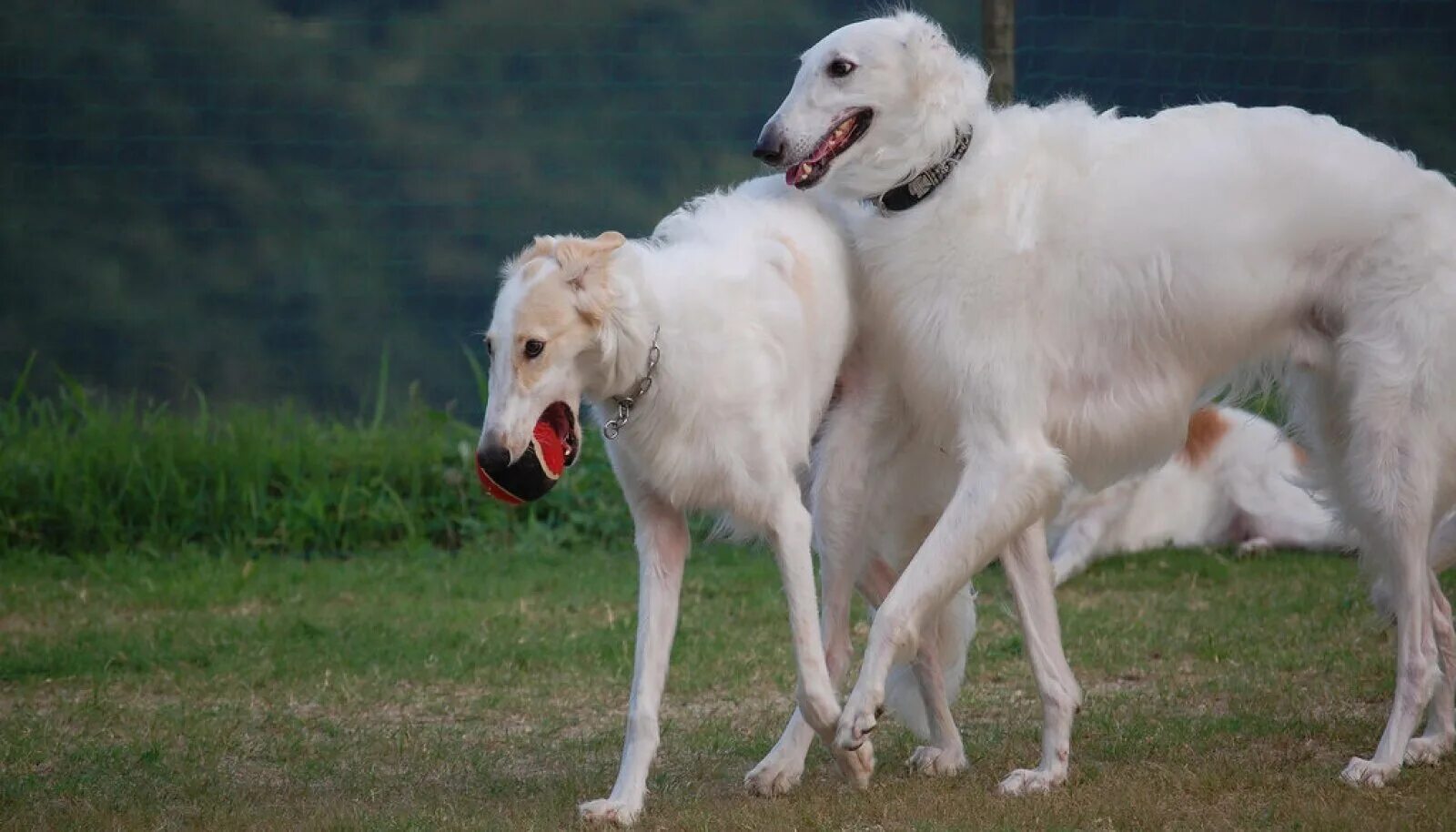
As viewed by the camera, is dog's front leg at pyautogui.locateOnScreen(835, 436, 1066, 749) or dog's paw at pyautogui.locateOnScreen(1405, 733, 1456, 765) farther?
dog's paw at pyautogui.locateOnScreen(1405, 733, 1456, 765)

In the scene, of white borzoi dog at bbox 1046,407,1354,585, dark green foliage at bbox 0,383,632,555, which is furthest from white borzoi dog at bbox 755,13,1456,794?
dark green foliage at bbox 0,383,632,555

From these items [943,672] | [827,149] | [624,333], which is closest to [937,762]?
[943,672]

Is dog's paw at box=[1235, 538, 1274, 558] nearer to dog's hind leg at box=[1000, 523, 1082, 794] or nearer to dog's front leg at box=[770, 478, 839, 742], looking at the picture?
dog's hind leg at box=[1000, 523, 1082, 794]

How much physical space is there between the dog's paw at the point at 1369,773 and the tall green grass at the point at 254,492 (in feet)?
13.6

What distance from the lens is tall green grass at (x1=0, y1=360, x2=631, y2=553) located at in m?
8.05

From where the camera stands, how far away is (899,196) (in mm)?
4746

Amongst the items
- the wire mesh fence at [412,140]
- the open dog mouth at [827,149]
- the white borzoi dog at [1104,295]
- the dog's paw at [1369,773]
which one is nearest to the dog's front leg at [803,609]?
the white borzoi dog at [1104,295]

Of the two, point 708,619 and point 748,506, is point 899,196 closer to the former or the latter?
point 748,506

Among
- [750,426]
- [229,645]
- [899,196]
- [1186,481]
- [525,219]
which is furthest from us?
[525,219]

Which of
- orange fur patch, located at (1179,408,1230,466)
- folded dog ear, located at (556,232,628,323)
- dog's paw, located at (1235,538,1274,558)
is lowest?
dog's paw, located at (1235,538,1274,558)

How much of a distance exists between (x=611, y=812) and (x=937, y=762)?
0.99 metres

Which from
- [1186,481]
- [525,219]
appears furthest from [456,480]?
[1186,481]

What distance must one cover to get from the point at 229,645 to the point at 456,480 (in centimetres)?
187

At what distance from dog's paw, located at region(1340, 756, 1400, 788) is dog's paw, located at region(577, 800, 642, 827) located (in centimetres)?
170
